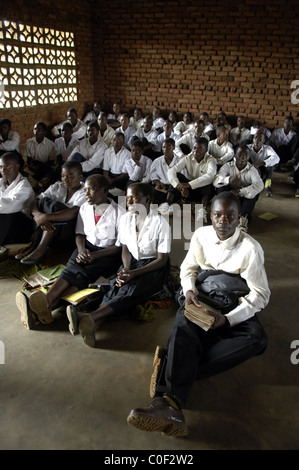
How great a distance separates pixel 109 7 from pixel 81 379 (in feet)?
30.0

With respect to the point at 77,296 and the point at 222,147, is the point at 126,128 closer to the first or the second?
the point at 222,147

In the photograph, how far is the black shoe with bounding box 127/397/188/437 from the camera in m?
1.78

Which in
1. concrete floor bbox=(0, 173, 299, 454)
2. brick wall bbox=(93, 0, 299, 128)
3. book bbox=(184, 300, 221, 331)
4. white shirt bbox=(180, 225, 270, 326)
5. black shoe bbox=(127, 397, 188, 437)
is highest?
brick wall bbox=(93, 0, 299, 128)

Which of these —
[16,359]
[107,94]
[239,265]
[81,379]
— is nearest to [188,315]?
[239,265]

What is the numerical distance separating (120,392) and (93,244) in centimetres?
149

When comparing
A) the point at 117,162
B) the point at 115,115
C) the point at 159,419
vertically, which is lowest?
the point at 159,419

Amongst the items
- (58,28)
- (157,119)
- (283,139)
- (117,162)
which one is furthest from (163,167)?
(58,28)

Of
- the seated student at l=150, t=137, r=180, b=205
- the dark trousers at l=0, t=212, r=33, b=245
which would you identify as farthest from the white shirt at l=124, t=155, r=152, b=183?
the dark trousers at l=0, t=212, r=33, b=245

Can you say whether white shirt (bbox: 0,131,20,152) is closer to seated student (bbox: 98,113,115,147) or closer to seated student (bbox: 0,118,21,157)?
seated student (bbox: 0,118,21,157)

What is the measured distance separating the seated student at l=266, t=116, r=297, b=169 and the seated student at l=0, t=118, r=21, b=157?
508 centimetres

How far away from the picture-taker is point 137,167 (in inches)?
207

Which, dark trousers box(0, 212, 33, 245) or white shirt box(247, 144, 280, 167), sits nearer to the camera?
dark trousers box(0, 212, 33, 245)

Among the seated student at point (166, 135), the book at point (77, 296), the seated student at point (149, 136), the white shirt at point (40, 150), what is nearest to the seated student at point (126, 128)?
the seated student at point (149, 136)
